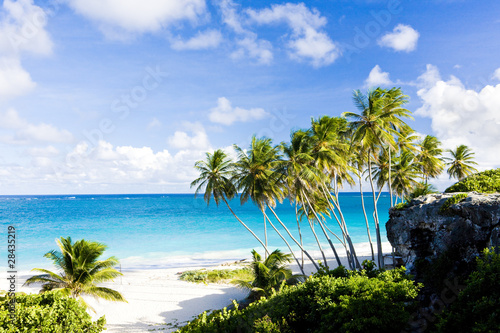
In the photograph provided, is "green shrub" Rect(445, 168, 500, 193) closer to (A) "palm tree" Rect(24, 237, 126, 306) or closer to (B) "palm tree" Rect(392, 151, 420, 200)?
(B) "palm tree" Rect(392, 151, 420, 200)

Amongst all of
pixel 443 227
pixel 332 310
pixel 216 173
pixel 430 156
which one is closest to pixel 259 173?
pixel 216 173

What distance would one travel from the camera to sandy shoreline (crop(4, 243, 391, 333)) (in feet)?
46.4

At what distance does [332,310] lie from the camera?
6637 mm

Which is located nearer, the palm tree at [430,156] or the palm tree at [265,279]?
the palm tree at [265,279]

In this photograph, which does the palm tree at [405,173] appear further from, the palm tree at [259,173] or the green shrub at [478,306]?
the green shrub at [478,306]

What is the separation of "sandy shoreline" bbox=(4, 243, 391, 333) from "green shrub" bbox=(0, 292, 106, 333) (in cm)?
487

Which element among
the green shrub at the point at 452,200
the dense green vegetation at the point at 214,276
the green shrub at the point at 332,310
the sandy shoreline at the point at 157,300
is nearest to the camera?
the green shrub at the point at 332,310

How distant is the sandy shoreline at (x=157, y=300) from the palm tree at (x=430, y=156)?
12.4 meters

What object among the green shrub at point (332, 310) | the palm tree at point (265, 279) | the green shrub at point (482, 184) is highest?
the green shrub at point (482, 184)

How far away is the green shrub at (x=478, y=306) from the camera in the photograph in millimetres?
4855

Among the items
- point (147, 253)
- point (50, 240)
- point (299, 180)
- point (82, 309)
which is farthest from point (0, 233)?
point (299, 180)

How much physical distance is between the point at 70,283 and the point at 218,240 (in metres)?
29.4

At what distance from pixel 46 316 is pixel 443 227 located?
12683mm

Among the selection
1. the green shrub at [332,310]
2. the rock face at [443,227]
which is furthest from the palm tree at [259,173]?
the green shrub at [332,310]
